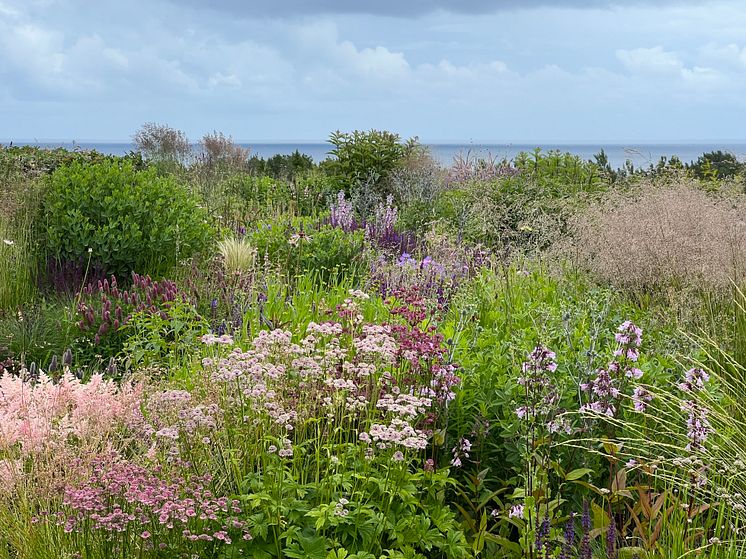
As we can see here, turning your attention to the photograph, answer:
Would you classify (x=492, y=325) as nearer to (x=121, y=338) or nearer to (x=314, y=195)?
(x=121, y=338)

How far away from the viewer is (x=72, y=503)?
2486 millimetres

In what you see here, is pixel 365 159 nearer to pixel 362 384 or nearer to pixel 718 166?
pixel 718 166

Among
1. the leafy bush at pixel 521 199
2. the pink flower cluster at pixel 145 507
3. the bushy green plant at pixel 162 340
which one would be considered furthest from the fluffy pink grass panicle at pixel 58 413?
the leafy bush at pixel 521 199

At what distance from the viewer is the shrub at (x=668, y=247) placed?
5711mm

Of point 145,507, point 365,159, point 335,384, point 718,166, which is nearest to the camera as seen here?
point 145,507

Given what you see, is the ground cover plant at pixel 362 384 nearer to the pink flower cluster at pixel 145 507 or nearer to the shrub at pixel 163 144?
the pink flower cluster at pixel 145 507

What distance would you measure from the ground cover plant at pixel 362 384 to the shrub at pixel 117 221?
1.2 inches

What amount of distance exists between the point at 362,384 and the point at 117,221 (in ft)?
15.4

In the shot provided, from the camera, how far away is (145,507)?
264 centimetres

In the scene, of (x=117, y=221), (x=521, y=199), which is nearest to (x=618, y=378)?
(x=117, y=221)

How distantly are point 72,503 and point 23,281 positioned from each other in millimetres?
5631

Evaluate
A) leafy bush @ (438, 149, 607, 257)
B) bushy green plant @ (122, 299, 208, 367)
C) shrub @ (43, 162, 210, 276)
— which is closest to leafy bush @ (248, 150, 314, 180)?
leafy bush @ (438, 149, 607, 257)

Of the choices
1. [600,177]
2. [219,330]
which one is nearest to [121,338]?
[219,330]

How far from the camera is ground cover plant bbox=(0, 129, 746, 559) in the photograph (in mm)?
2748
